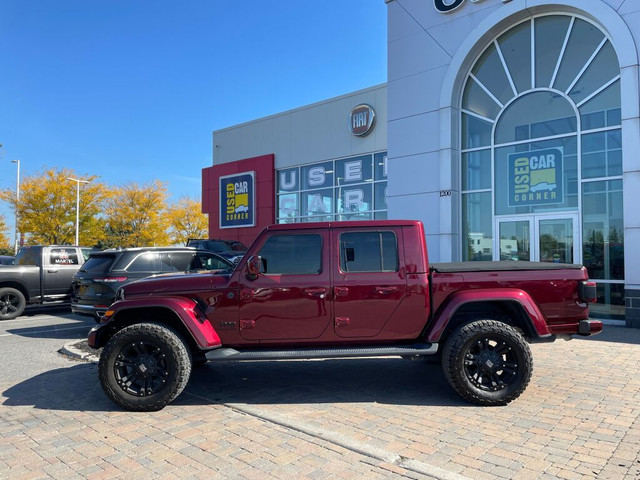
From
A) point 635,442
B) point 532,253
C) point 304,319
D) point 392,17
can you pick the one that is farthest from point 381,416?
point 392,17

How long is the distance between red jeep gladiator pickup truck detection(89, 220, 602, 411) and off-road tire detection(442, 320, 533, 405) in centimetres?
1

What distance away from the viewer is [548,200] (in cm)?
1116

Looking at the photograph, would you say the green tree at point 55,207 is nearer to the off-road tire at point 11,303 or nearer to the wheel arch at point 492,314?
the off-road tire at point 11,303

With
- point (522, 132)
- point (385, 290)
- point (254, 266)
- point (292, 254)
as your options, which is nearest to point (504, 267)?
point (385, 290)

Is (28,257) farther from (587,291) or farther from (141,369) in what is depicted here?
(587,291)

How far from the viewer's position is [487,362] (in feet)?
15.9

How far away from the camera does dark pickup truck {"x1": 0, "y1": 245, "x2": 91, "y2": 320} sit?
11.4 meters

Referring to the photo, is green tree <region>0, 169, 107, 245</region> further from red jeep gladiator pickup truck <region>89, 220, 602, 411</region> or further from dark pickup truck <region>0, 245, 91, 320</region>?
red jeep gladiator pickup truck <region>89, 220, 602, 411</region>

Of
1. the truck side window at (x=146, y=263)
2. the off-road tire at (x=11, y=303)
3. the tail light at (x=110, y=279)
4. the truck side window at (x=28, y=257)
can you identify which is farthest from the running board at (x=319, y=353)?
the truck side window at (x=28, y=257)

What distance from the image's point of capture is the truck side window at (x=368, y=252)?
511 centimetres

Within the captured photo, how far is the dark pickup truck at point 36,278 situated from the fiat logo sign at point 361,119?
10.6m

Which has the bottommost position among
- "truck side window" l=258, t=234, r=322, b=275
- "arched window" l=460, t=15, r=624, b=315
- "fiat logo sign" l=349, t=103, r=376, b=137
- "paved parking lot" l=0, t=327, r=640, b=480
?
"paved parking lot" l=0, t=327, r=640, b=480

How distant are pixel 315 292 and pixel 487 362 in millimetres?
1853

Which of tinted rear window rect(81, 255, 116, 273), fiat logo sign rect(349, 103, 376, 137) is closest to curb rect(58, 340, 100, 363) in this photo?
tinted rear window rect(81, 255, 116, 273)
